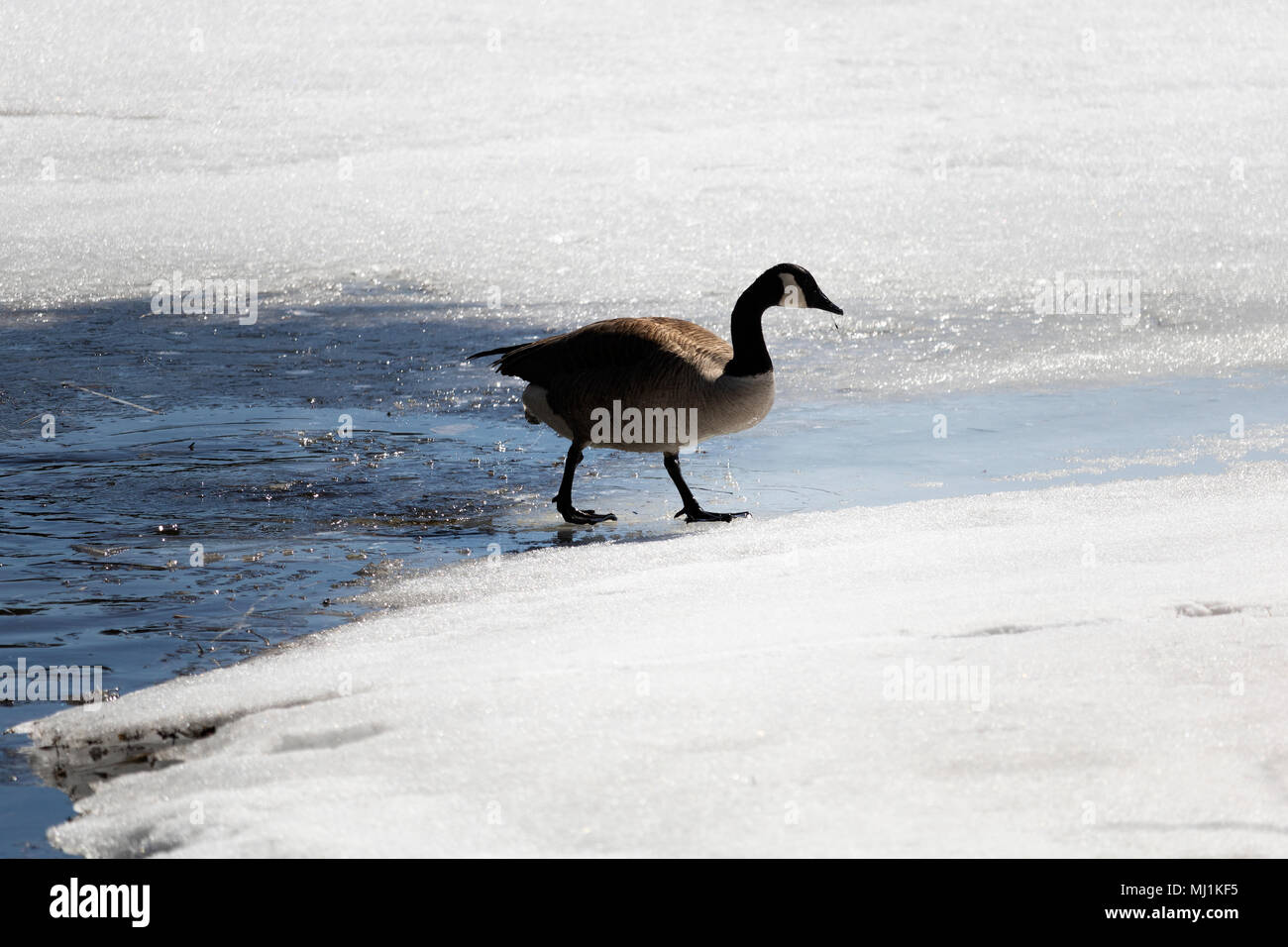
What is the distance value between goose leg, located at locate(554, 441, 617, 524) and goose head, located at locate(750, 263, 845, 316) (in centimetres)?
111

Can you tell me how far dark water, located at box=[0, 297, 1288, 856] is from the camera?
5070 millimetres

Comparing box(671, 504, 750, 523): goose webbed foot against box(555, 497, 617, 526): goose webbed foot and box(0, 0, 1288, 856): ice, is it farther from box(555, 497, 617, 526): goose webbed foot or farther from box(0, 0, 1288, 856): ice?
box(0, 0, 1288, 856): ice

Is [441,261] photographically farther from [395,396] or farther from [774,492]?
[774,492]

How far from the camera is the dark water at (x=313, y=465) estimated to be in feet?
16.6

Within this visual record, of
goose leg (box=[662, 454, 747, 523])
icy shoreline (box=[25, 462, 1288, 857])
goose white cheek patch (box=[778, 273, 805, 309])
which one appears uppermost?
goose white cheek patch (box=[778, 273, 805, 309])

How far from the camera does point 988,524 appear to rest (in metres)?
5.41

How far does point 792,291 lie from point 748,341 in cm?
37

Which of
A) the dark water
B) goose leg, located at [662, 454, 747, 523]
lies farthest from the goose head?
goose leg, located at [662, 454, 747, 523]

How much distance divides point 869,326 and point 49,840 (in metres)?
6.99

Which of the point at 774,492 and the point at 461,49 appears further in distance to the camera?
the point at 461,49

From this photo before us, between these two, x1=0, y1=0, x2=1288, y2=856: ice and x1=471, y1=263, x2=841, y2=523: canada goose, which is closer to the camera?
x1=0, y1=0, x2=1288, y2=856: ice

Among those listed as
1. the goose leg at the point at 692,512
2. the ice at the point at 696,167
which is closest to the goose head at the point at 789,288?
the goose leg at the point at 692,512

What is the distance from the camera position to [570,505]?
6.25 metres

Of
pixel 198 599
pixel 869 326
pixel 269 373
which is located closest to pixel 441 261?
pixel 269 373
